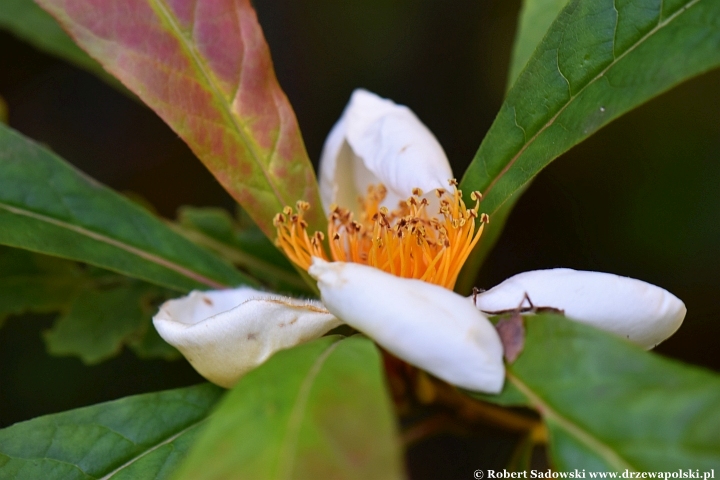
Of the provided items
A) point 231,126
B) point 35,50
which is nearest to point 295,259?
point 231,126

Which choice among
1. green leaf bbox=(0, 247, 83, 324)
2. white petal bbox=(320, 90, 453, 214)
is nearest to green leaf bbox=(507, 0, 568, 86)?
white petal bbox=(320, 90, 453, 214)

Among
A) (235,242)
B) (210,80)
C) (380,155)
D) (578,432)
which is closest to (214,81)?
(210,80)

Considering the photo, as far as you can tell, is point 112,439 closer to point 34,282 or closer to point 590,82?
point 34,282

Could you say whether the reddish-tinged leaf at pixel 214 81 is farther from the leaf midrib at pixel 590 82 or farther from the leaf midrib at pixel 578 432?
the leaf midrib at pixel 578 432

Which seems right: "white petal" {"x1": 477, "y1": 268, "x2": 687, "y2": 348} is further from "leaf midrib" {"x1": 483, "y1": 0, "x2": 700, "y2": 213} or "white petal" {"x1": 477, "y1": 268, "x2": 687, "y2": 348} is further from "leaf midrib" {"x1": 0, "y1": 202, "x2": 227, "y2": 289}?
"leaf midrib" {"x1": 0, "y1": 202, "x2": 227, "y2": 289}

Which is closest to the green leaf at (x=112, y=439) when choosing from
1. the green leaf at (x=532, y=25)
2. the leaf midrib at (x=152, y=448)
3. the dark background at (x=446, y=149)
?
the leaf midrib at (x=152, y=448)
